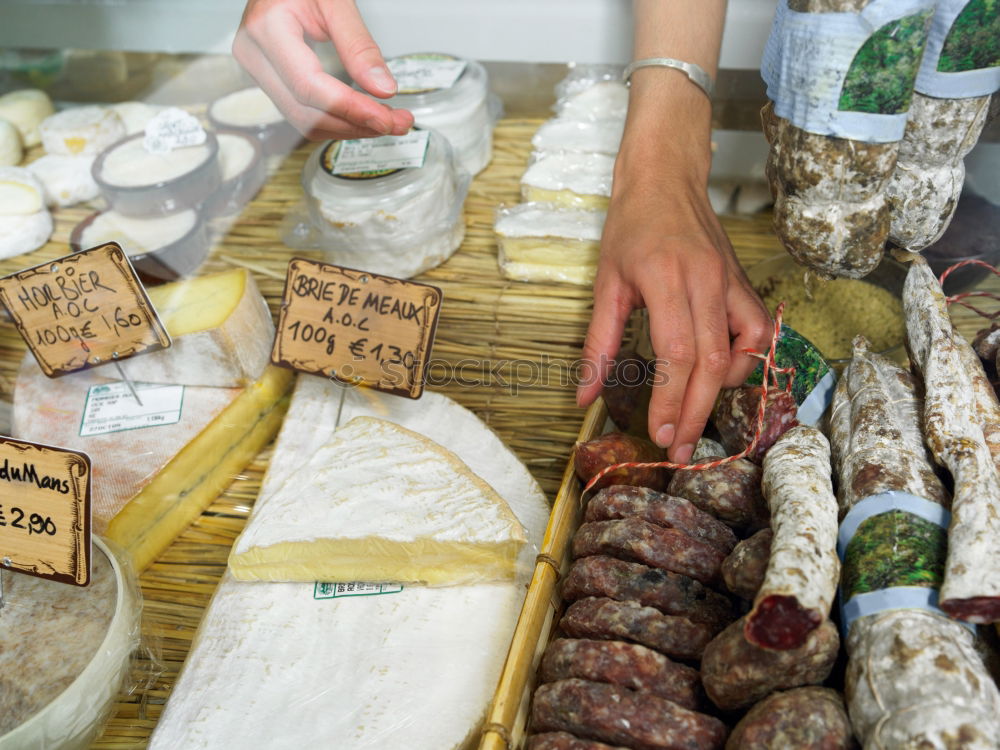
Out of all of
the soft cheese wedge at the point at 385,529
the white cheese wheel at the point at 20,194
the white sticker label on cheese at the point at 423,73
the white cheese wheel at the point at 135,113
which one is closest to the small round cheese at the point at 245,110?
the white cheese wheel at the point at 135,113

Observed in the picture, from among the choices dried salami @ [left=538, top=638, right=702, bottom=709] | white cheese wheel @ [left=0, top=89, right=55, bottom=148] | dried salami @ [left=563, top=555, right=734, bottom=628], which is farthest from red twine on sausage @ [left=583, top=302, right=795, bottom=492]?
white cheese wheel @ [left=0, top=89, right=55, bottom=148]

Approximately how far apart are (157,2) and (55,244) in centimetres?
57

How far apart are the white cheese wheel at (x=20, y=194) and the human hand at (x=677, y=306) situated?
1.28 m

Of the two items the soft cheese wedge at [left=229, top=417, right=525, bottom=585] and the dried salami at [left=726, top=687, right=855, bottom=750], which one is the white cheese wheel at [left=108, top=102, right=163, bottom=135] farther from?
the dried salami at [left=726, top=687, right=855, bottom=750]

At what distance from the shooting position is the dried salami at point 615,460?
1.05 m

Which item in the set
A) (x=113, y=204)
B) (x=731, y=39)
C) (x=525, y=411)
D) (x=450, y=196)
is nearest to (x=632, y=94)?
(x=731, y=39)

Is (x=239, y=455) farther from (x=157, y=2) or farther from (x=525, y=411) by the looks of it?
(x=157, y=2)

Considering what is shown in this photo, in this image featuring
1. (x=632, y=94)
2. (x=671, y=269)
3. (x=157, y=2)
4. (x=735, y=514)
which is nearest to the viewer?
(x=735, y=514)

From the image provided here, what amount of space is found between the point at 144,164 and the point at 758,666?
5.26 feet

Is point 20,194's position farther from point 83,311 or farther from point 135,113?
point 83,311

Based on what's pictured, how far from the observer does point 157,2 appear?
166 centimetres

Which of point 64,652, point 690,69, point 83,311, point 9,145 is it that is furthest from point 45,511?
point 9,145

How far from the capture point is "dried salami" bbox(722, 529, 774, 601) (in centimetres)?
79

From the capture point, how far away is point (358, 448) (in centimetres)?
126
